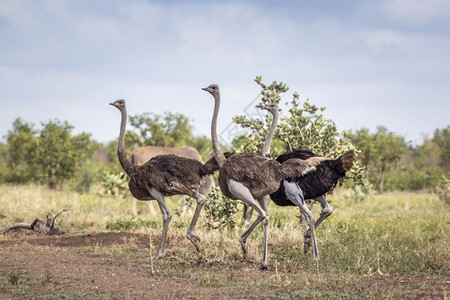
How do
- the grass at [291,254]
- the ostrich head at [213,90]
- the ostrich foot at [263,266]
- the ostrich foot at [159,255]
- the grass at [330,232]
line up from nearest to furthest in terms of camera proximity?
1. the grass at [291,254]
2. the ostrich foot at [263,266]
3. the grass at [330,232]
4. the ostrich foot at [159,255]
5. the ostrich head at [213,90]

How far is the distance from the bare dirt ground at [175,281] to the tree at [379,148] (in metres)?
17.0

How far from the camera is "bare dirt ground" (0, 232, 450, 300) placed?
5.51m

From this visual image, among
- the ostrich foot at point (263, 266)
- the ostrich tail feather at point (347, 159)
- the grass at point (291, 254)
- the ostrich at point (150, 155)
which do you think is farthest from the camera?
the ostrich at point (150, 155)

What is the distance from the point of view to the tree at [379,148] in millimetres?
23562

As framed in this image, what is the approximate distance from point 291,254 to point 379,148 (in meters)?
17.5

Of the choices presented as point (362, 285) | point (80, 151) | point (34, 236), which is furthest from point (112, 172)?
point (362, 285)

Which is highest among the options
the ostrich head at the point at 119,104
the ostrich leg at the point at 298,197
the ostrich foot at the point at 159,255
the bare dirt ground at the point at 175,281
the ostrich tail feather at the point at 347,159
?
the ostrich head at the point at 119,104

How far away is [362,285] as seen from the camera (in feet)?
19.3

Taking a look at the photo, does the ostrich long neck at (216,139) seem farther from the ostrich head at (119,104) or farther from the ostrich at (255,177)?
the ostrich head at (119,104)

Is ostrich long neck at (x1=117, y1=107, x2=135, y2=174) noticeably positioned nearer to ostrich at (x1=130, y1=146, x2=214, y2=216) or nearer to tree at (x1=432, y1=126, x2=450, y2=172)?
ostrich at (x1=130, y1=146, x2=214, y2=216)

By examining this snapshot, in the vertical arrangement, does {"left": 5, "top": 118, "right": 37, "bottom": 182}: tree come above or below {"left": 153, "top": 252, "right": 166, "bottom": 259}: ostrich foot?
above

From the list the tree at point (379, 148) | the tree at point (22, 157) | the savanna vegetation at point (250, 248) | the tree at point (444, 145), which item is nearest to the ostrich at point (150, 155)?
the savanna vegetation at point (250, 248)

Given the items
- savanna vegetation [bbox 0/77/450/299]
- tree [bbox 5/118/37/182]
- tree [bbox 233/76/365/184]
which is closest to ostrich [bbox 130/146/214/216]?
savanna vegetation [bbox 0/77/450/299]

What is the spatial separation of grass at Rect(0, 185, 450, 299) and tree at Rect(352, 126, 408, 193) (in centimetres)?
1066
